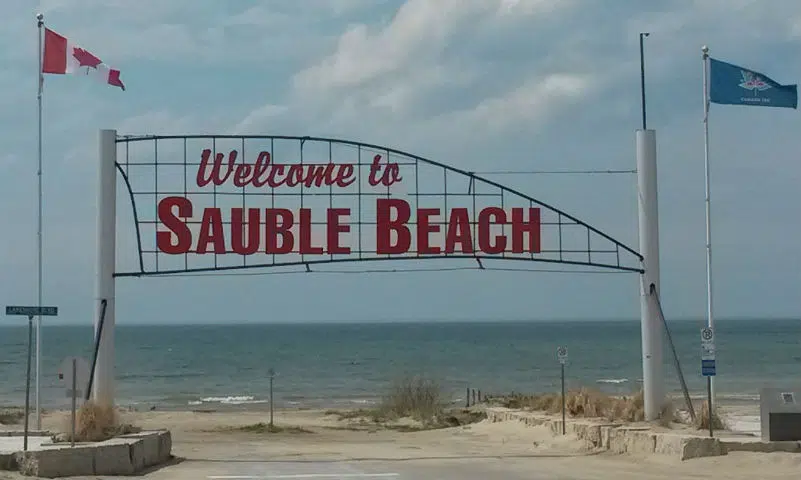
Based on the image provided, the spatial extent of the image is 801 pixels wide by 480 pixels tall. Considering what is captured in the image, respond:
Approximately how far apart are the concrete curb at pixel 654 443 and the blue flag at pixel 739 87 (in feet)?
24.8

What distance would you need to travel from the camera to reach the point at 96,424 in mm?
20297

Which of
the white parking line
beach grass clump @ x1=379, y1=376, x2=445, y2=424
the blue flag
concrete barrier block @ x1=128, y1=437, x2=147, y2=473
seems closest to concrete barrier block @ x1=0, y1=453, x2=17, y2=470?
concrete barrier block @ x1=128, y1=437, x2=147, y2=473

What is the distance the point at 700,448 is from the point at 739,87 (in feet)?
29.0

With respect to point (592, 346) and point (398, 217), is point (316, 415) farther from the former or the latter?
point (592, 346)

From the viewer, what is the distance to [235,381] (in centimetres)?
7588

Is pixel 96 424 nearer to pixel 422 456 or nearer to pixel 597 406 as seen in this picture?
pixel 422 456

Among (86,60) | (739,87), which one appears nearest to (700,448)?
(739,87)

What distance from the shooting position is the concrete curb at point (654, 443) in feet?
64.9

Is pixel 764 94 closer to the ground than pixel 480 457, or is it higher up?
higher up

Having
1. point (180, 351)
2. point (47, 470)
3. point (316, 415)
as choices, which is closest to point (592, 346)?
point (180, 351)

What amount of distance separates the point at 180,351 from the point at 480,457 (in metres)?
106

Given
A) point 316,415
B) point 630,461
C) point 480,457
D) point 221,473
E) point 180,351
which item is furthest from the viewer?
point 180,351

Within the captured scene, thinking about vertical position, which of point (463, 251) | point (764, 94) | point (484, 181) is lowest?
point (463, 251)

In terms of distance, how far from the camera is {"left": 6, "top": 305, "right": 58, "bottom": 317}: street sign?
1962 centimetres
